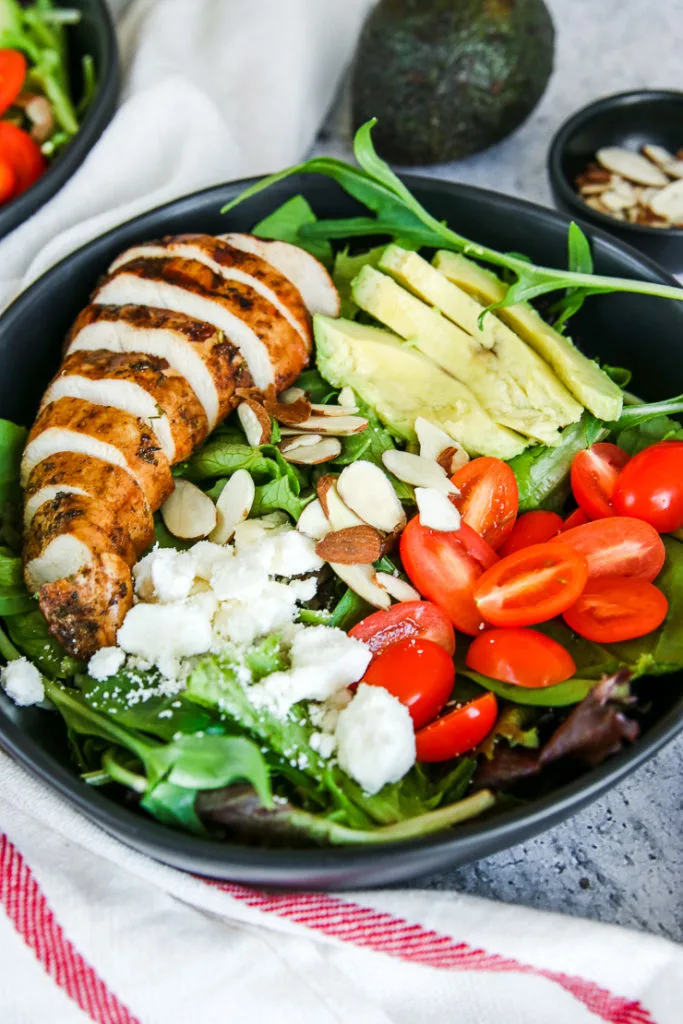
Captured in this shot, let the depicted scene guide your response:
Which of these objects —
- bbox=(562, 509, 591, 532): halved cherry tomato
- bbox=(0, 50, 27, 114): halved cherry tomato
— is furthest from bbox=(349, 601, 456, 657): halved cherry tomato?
bbox=(0, 50, 27, 114): halved cherry tomato

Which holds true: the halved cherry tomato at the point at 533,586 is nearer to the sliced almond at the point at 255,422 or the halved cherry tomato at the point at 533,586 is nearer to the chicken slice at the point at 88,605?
the sliced almond at the point at 255,422

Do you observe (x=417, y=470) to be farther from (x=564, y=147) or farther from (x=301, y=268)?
(x=564, y=147)

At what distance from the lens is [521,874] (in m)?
1.80

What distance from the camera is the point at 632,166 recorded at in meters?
2.83

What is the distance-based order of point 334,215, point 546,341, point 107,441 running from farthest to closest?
point 334,215
point 546,341
point 107,441

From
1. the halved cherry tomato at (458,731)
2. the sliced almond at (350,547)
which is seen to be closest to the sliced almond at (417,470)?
the sliced almond at (350,547)

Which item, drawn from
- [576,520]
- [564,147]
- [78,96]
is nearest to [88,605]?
[576,520]

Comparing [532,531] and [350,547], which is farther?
[532,531]

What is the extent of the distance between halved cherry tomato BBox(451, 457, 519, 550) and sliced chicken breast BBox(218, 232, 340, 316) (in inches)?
22.3

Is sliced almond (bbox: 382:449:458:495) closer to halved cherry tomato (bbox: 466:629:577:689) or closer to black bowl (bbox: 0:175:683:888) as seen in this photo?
halved cherry tomato (bbox: 466:629:577:689)

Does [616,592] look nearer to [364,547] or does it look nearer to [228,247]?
[364,547]

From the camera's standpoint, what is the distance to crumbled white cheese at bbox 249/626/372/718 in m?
1.65

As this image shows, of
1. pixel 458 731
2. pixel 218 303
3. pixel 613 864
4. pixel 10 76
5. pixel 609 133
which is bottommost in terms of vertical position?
pixel 613 864

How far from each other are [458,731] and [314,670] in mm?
274
